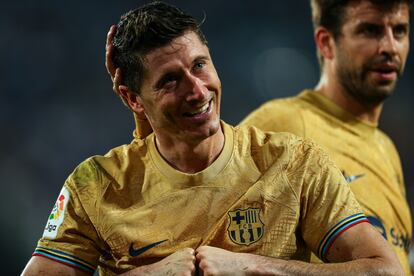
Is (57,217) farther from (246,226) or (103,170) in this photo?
(246,226)

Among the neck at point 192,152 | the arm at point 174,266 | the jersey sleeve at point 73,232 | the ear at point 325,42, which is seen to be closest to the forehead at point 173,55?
the neck at point 192,152

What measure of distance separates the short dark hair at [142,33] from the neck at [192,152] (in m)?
0.21

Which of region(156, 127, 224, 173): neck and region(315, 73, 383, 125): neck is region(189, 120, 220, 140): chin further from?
region(315, 73, 383, 125): neck

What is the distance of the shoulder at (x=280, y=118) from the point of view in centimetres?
289

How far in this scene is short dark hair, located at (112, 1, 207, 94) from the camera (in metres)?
1.97

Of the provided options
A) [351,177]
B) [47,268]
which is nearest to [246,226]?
[47,268]

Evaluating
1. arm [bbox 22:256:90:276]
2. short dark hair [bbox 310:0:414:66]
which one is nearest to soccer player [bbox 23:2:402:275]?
arm [bbox 22:256:90:276]

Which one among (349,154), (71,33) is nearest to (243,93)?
(71,33)

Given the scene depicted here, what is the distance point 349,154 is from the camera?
2.94 meters

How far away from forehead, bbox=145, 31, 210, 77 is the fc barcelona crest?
48 cm

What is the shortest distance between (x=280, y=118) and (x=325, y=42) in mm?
567

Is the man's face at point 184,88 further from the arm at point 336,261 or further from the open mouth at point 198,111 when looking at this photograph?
the arm at point 336,261

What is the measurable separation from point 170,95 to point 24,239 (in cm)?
399

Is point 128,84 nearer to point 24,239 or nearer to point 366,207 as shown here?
point 366,207
